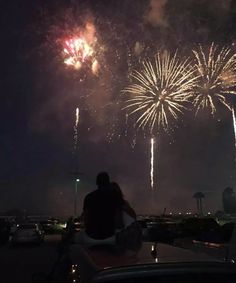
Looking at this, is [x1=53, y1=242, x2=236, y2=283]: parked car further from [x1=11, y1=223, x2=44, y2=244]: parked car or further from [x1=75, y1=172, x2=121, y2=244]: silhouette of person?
[x1=11, y1=223, x2=44, y2=244]: parked car

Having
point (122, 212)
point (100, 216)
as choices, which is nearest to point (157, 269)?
point (100, 216)

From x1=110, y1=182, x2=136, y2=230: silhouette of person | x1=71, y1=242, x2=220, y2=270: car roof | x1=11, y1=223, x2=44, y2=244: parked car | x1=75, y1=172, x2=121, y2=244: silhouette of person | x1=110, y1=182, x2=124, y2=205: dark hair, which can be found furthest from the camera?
x1=11, y1=223, x2=44, y2=244: parked car

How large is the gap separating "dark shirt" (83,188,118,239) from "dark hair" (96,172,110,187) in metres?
0.21

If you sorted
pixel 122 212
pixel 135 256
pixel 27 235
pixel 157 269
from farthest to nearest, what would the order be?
pixel 27 235
pixel 122 212
pixel 135 256
pixel 157 269

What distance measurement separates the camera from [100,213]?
5883 millimetres

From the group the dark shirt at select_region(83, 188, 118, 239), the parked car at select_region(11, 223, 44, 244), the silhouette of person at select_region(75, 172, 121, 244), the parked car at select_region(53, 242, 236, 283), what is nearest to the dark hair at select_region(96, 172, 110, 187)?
the silhouette of person at select_region(75, 172, 121, 244)

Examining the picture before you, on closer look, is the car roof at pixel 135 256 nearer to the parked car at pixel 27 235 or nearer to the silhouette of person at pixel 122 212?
the silhouette of person at pixel 122 212

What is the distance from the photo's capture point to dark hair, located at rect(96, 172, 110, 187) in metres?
6.37

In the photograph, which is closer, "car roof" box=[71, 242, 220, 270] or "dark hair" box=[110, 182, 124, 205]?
"car roof" box=[71, 242, 220, 270]

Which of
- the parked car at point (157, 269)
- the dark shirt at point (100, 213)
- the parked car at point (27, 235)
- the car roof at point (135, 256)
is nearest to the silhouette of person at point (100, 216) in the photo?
the dark shirt at point (100, 213)

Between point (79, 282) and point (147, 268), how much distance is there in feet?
2.07

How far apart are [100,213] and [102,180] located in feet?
2.08

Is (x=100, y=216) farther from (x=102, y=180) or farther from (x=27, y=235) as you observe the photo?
(x=27, y=235)

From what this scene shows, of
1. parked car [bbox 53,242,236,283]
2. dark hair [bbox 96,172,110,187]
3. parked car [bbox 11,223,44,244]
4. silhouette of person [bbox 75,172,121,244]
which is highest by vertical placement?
dark hair [bbox 96,172,110,187]
